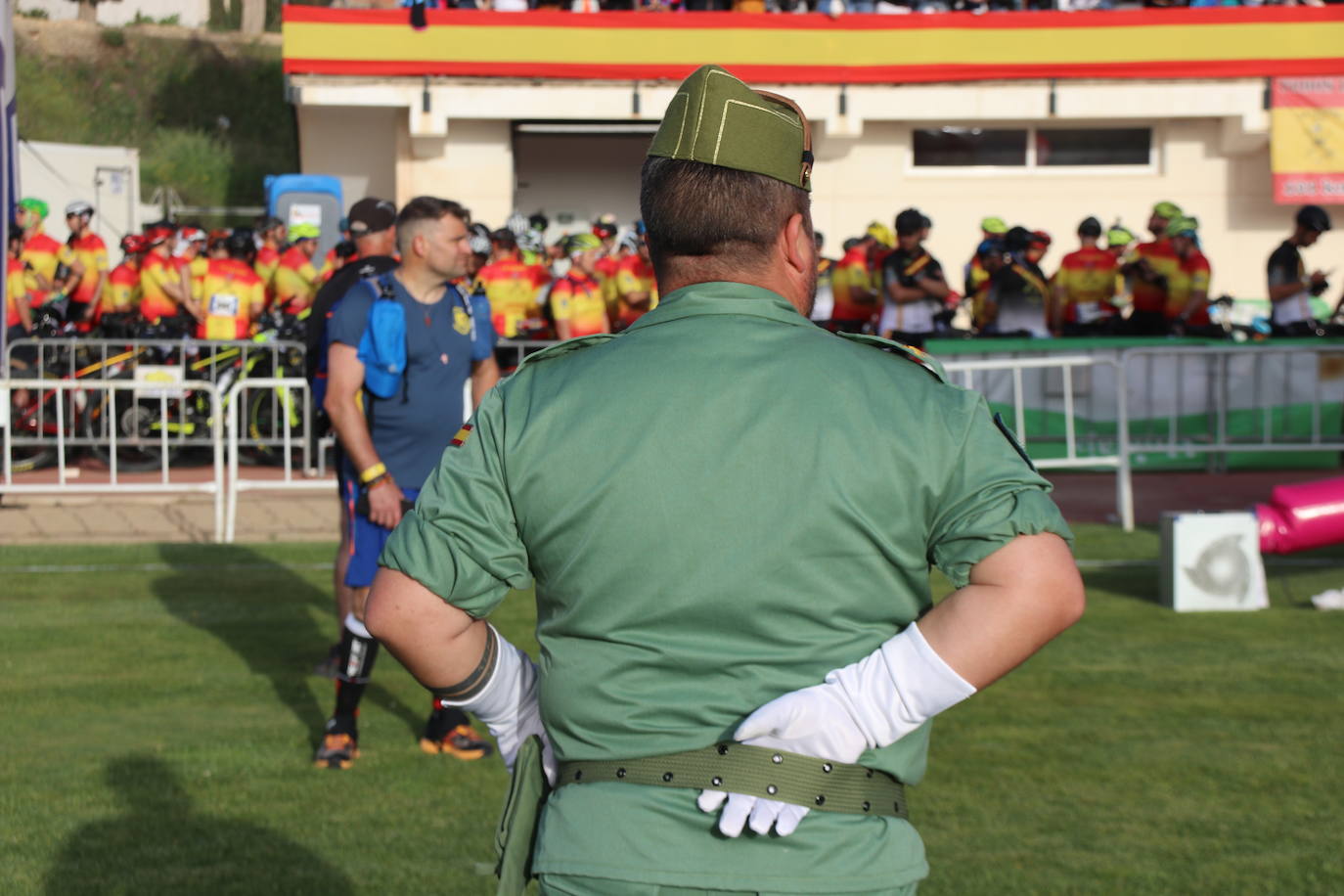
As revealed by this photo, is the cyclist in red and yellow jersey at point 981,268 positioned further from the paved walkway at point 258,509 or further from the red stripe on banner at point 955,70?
the red stripe on banner at point 955,70

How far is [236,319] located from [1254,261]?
16153 mm

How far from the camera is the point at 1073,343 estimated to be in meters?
15.2

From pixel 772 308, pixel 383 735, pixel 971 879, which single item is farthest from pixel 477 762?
pixel 772 308

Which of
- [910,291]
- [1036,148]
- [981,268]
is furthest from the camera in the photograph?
[1036,148]

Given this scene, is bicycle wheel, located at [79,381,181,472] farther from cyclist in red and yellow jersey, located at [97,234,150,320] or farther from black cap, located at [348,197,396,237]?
black cap, located at [348,197,396,237]

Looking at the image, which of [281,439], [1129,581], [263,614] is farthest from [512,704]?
[281,439]

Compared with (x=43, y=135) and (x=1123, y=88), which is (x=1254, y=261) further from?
(x=43, y=135)

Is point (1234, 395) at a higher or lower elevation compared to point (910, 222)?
lower

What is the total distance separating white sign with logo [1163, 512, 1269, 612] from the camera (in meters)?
8.88

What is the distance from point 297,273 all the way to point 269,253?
1210mm

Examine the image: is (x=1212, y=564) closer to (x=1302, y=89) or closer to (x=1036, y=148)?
(x=1036, y=148)

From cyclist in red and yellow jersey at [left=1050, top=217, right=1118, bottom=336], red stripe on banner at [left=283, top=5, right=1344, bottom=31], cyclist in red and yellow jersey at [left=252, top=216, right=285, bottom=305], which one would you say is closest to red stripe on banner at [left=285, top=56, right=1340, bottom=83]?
red stripe on banner at [left=283, top=5, right=1344, bottom=31]

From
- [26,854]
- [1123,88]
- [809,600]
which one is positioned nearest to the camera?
[809,600]

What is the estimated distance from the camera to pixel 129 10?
202 feet
